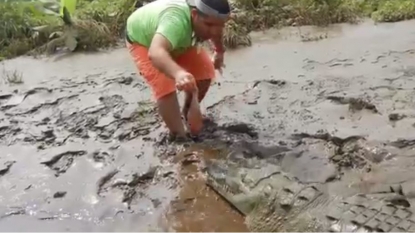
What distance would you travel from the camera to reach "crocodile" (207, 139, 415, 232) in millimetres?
2947

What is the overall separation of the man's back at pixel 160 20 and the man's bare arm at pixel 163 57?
0.35 ft

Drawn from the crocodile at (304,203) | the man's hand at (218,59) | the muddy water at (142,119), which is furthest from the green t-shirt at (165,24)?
the crocodile at (304,203)

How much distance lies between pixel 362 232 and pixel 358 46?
4130mm

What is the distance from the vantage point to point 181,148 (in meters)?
4.12

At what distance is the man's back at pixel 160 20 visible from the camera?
12.5 ft

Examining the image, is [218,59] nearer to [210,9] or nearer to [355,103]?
[210,9]

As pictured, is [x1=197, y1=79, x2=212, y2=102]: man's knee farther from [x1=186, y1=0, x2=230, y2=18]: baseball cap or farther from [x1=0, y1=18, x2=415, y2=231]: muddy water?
[x1=186, y1=0, x2=230, y2=18]: baseball cap

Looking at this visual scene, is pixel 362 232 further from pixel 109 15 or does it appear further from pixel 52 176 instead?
pixel 109 15

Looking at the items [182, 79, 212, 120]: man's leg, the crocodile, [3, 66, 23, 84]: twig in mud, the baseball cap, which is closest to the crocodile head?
the crocodile

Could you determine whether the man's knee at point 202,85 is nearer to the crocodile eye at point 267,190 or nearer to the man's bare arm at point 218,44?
the man's bare arm at point 218,44

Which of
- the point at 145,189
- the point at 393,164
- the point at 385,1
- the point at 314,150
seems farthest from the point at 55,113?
the point at 385,1

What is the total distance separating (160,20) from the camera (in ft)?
12.6

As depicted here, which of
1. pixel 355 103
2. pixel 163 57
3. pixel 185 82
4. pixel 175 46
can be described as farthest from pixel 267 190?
pixel 355 103

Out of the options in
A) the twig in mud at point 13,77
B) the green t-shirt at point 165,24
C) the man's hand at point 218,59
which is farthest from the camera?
the twig in mud at point 13,77
